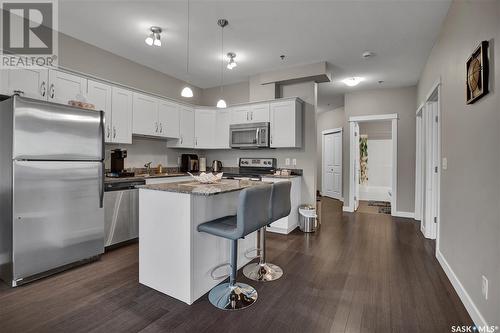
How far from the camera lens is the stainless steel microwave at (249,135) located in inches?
175

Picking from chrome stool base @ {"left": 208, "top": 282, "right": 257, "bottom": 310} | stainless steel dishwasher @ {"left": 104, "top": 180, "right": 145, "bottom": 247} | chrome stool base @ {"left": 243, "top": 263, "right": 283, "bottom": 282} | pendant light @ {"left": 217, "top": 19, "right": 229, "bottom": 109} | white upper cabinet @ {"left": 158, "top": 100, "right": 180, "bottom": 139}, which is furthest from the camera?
white upper cabinet @ {"left": 158, "top": 100, "right": 180, "bottom": 139}

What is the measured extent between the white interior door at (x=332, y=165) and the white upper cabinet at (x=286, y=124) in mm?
3774

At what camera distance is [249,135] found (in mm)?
4633

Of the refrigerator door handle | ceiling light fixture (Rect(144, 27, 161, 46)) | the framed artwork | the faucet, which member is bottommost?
the refrigerator door handle

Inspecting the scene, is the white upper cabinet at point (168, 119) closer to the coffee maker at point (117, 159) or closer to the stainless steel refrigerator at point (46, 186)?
the coffee maker at point (117, 159)

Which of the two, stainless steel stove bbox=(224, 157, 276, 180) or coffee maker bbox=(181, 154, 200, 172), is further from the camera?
coffee maker bbox=(181, 154, 200, 172)

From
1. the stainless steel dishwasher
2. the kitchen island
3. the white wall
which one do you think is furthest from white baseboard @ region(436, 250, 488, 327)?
the white wall

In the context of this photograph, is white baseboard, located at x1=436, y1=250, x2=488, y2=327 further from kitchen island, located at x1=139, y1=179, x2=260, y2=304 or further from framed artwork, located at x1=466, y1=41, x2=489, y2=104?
kitchen island, located at x1=139, y1=179, x2=260, y2=304

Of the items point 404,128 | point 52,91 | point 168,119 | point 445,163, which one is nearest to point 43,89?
point 52,91

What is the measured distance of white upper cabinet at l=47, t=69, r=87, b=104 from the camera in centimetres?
296

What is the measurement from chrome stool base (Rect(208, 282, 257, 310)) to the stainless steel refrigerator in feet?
5.57

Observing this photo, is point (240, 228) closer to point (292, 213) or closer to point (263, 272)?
point (263, 272)

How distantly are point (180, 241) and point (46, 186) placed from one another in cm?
159

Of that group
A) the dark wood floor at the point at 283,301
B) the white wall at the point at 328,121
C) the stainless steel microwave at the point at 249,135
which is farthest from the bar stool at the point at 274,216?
the white wall at the point at 328,121
